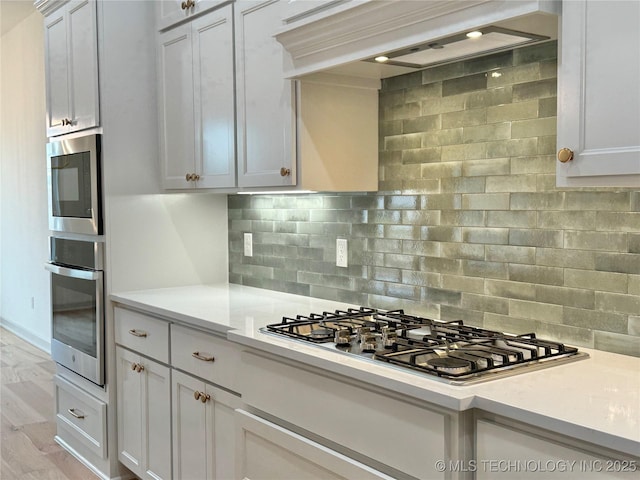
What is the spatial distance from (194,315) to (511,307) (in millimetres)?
1209

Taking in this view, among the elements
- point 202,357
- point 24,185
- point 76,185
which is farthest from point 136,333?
point 24,185

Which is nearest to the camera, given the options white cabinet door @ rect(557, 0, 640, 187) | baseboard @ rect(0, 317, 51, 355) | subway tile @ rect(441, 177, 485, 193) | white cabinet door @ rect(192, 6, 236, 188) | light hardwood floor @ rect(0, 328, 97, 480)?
white cabinet door @ rect(557, 0, 640, 187)

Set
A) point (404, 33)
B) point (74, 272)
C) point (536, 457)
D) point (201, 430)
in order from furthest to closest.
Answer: point (74, 272)
point (201, 430)
point (404, 33)
point (536, 457)

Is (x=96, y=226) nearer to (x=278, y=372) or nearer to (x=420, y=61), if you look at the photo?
(x=278, y=372)

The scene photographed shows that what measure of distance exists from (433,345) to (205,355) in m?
1.04

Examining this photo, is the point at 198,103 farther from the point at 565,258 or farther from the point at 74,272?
the point at 565,258

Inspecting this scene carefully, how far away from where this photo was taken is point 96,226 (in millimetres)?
3270

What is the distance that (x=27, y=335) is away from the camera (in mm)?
6703

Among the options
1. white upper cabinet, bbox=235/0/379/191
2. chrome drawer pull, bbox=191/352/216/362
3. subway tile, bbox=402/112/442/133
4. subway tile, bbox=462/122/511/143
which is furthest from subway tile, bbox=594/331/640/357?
chrome drawer pull, bbox=191/352/216/362

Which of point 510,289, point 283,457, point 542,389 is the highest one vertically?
point 510,289

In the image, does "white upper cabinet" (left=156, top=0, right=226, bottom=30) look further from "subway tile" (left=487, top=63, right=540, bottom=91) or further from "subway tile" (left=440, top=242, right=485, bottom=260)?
"subway tile" (left=440, top=242, right=485, bottom=260)

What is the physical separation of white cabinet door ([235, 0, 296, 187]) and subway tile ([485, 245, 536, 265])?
30.7 inches

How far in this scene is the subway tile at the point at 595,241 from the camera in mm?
1889

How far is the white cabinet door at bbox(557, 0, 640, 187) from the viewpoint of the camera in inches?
58.7
